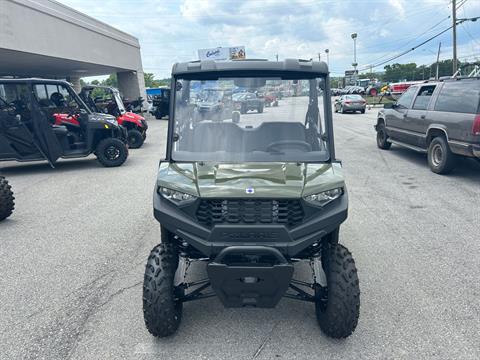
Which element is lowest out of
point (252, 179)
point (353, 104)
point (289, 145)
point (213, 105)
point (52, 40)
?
point (353, 104)

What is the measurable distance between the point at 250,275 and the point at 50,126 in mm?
8542

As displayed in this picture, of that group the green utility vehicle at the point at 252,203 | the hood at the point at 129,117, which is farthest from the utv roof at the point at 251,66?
the hood at the point at 129,117

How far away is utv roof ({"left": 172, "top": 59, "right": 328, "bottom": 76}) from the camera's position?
3178 millimetres

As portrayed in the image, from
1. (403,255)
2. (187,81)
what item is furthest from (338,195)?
(403,255)

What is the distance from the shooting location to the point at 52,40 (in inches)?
768

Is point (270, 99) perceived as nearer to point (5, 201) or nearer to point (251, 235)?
point (251, 235)

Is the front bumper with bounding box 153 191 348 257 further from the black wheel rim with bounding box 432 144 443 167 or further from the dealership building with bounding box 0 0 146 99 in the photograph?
the dealership building with bounding box 0 0 146 99

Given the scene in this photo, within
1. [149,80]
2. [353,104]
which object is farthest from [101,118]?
[149,80]

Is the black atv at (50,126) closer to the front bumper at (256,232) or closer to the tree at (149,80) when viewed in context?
the front bumper at (256,232)

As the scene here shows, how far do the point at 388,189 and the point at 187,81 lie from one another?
5.18 meters

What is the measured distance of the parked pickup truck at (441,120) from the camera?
23.3ft

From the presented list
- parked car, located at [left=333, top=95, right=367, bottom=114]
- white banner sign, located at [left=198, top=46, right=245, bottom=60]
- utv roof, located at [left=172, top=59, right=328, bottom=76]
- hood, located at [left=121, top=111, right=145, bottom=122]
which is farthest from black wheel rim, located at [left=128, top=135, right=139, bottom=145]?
white banner sign, located at [left=198, top=46, right=245, bottom=60]

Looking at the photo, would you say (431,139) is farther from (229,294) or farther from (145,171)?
(229,294)

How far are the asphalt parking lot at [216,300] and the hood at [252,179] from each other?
123 cm
